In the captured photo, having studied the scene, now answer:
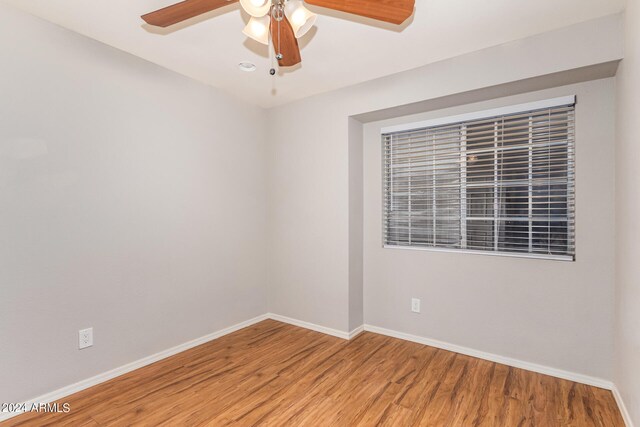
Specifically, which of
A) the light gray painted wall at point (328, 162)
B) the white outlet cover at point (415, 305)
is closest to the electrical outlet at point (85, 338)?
the light gray painted wall at point (328, 162)

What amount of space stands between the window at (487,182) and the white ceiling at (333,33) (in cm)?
62

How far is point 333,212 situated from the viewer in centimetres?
336

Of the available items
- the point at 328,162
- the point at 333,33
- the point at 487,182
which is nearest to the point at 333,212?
the point at 328,162

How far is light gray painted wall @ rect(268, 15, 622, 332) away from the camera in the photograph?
2400mm

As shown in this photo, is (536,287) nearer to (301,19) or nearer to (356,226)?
(356,226)

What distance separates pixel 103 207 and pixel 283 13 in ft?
6.14

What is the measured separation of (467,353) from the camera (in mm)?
2857

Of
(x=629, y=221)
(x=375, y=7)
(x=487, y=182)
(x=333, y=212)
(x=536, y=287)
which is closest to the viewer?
(x=375, y=7)

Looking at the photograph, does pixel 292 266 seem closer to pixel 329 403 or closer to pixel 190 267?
pixel 190 267

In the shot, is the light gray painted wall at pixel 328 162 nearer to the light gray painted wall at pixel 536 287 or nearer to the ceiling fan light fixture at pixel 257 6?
the light gray painted wall at pixel 536 287

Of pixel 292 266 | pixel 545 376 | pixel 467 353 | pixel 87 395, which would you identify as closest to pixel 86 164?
pixel 87 395

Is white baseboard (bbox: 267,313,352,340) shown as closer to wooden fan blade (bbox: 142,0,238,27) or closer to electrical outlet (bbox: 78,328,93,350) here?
electrical outlet (bbox: 78,328,93,350)

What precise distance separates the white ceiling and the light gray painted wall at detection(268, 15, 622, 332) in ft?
0.40

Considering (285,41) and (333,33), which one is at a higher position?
(333,33)
